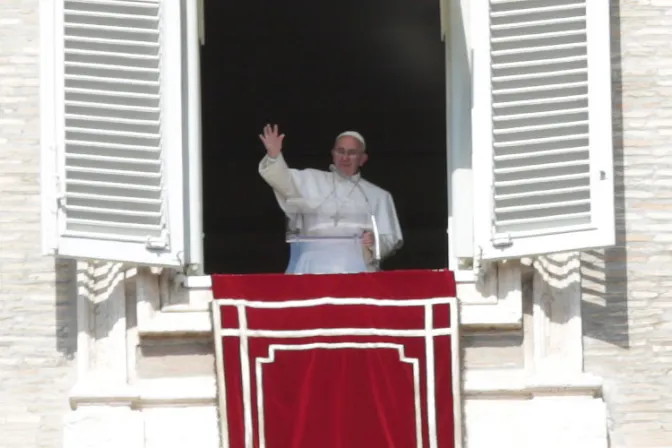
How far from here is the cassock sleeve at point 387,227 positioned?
10945 mm

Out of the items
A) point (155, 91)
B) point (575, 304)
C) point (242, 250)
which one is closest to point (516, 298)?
point (575, 304)

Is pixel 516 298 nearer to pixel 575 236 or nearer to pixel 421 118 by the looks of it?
pixel 575 236

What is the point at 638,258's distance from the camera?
10164 millimetres

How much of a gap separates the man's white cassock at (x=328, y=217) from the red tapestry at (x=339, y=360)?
2.71ft

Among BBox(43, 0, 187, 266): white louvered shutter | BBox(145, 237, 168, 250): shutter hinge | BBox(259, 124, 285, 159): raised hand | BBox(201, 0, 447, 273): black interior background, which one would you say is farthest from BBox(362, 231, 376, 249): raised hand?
BBox(201, 0, 447, 273): black interior background

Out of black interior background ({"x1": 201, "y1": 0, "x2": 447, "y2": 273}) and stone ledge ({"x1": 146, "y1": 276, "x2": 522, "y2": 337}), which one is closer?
stone ledge ({"x1": 146, "y1": 276, "x2": 522, "y2": 337})

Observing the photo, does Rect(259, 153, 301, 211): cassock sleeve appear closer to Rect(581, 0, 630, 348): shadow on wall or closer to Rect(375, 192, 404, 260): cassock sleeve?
Rect(375, 192, 404, 260): cassock sleeve

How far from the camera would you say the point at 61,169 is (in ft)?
31.7

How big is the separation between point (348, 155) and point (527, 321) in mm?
1587

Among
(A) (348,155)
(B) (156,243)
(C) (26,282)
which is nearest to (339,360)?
(B) (156,243)

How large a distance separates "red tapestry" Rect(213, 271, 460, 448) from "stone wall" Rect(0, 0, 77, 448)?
2.14 feet

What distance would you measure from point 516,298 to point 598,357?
1.39ft

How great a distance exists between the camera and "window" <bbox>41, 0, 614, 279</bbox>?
9.72 metres

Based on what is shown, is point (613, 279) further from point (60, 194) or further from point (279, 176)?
point (60, 194)
